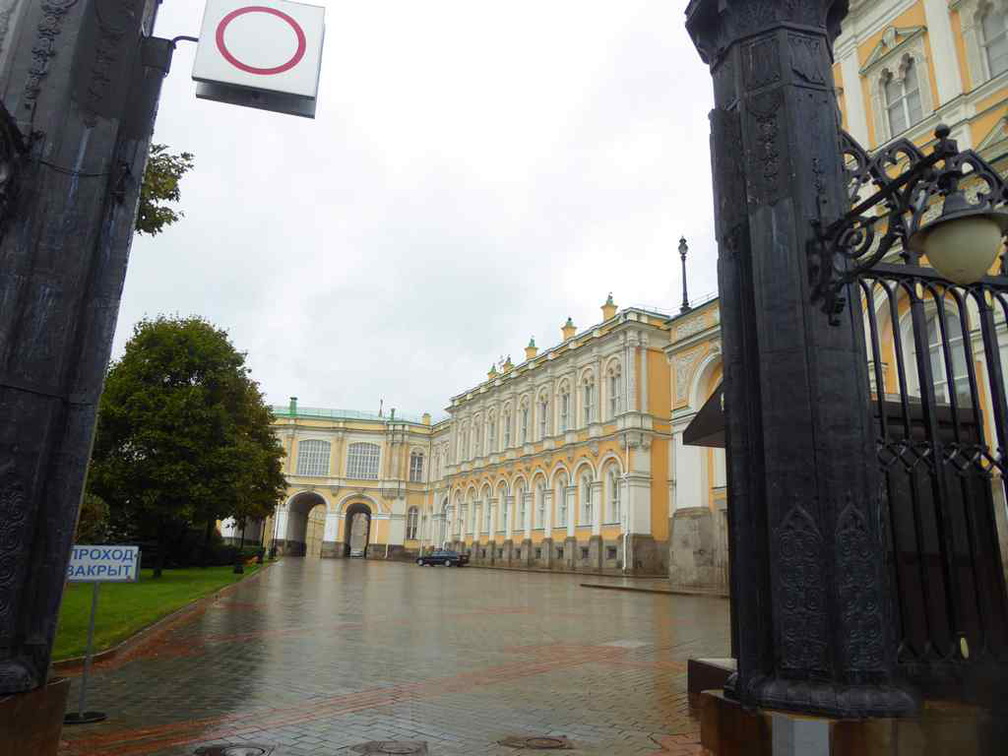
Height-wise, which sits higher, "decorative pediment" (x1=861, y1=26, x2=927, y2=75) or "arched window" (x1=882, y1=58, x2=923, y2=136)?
"decorative pediment" (x1=861, y1=26, x2=927, y2=75)

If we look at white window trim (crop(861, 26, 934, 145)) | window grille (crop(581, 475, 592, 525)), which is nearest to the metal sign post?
white window trim (crop(861, 26, 934, 145))

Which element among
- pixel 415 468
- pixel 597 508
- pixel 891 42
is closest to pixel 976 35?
pixel 891 42

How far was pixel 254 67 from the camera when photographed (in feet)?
16.8

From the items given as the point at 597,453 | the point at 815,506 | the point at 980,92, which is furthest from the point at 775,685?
the point at 597,453

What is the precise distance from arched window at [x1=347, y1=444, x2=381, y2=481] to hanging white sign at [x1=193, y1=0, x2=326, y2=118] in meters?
65.5

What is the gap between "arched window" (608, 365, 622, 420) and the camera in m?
39.2

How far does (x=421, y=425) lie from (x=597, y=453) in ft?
110

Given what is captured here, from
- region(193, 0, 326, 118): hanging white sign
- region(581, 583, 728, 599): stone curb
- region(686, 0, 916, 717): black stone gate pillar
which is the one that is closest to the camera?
region(686, 0, 916, 717): black stone gate pillar

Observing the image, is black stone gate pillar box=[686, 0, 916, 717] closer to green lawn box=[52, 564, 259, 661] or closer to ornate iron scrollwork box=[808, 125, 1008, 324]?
ornate iron scrollwork box=[808, 125, 1008, 324]

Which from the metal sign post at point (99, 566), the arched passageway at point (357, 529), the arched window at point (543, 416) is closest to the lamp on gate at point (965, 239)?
the metal sign post at point (99, 566)

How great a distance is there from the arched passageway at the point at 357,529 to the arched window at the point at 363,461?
2627mm

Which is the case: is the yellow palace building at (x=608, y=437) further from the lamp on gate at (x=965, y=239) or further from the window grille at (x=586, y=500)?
the lamp on gate at (x=965, y=239)

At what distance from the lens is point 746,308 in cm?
487

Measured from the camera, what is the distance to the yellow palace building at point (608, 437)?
18859 millimetres
